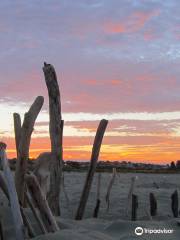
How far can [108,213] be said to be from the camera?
1166cm

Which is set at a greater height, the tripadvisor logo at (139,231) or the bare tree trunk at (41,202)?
the bare tree trunk at (41,202)

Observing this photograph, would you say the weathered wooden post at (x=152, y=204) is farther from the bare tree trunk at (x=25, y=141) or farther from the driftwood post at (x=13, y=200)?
the driftwood post at (x=13, y=200)

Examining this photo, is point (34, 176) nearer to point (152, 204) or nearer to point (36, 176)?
point (36, 176)

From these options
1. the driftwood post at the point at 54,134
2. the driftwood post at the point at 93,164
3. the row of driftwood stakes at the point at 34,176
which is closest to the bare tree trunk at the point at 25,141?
the row of driftwood stakes at the point at 34,176

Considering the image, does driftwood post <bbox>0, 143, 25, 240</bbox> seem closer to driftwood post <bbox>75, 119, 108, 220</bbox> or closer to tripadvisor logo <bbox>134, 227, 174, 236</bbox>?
tripadvisor logo <bbox>134, 227, 174, 236</bbox>

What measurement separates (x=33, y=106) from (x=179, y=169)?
41.3 meters

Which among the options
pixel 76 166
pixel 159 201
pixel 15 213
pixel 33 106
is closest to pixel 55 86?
pixel 33 106

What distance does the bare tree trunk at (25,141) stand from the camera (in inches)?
249

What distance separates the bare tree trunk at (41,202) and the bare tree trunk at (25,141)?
356 millimetres

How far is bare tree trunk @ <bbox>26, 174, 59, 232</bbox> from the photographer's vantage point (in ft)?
19.3

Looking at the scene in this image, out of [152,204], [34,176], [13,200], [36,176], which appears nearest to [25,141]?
[34,176]

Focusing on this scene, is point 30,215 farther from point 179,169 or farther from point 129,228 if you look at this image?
point 179,169

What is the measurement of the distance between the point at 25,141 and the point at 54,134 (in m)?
2.03

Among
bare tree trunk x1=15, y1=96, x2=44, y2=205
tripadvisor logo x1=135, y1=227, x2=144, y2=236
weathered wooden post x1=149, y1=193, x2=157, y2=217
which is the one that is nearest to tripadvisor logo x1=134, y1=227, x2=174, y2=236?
tripadvisor logo x1=135, y1=227, x2=144, y2=236
